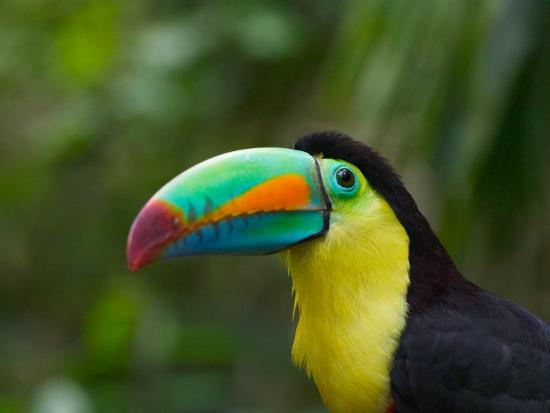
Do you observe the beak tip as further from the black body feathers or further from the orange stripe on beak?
the black body feathers

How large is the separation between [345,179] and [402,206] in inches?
5.5

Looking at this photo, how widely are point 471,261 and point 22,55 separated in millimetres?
2132

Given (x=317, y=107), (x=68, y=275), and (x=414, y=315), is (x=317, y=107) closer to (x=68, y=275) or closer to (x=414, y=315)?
(x=68, y=275)

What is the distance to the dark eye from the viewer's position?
247 centimetres

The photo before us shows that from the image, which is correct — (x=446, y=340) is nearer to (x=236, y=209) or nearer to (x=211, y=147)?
(x=236, y=209)

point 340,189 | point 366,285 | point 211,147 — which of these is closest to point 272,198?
point 340,189

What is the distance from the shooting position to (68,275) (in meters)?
5.07

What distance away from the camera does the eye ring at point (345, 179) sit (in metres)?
2.47

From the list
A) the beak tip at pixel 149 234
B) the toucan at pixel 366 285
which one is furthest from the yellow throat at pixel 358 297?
the beak tip at pixel 149 234

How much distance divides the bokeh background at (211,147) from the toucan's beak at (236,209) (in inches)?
32.6

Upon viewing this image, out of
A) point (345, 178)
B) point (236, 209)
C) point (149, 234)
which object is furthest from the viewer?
point (345, 178)

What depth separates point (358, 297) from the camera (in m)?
2.46

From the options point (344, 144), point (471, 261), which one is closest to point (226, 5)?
point (471, 261)

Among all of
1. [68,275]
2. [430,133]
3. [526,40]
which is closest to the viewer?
[526,40]
